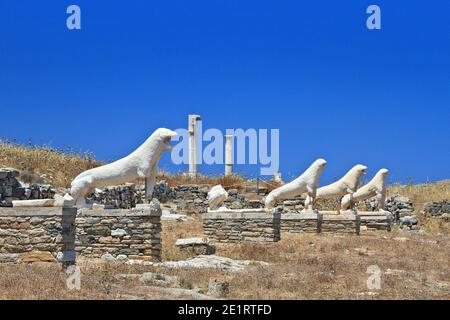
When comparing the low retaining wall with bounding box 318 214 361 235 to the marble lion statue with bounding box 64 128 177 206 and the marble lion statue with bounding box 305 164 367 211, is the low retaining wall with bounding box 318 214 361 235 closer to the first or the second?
the marble lion statue with bounding box 305 164 367 211

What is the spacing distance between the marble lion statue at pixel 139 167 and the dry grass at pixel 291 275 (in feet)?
7.23

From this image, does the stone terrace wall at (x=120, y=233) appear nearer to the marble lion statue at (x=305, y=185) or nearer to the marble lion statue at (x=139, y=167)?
the marble lion statue at (x=139, y=167)

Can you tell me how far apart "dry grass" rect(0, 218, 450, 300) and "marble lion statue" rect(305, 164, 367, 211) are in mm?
4876

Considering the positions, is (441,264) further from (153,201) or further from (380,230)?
(380,230)

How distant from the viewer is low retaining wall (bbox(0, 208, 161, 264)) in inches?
538

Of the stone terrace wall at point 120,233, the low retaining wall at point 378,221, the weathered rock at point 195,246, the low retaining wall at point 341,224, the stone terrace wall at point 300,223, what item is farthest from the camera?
the low retaining wall at point 378,221

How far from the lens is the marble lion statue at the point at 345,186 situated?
2475cm

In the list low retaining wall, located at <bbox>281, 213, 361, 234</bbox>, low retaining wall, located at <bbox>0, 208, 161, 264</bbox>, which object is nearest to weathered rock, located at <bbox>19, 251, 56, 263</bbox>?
low retaining wall, located at <bbox>0, 208, 161, 264</bbox>

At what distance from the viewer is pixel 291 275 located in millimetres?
12953

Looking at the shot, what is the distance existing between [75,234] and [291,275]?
5.12m

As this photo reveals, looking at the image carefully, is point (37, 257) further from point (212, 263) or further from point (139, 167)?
point (212, 263)

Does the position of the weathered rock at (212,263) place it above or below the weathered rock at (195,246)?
below

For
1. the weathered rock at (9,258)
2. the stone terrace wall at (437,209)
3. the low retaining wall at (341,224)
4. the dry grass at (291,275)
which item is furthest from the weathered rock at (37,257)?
the stone terrace wall at (437,209)
